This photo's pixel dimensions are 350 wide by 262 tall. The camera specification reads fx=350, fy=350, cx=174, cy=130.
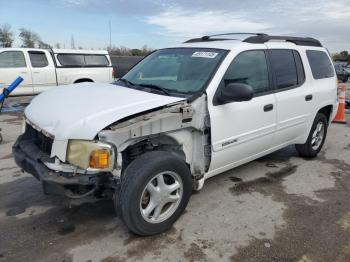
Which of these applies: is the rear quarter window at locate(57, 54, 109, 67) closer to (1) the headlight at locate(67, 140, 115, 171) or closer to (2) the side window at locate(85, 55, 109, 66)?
(2) the side window at locate(85, 55, 109, 66)

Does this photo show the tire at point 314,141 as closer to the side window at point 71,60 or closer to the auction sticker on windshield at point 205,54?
the auction sticker on windshield at point 205,54

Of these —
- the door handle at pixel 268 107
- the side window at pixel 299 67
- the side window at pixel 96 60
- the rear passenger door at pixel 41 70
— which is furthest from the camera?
the side window at pixel 96 60

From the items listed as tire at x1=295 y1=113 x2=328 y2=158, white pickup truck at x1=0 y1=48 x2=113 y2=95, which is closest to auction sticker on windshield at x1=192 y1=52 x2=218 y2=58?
tire at x1=295 y1=113 x2=328 y2=158

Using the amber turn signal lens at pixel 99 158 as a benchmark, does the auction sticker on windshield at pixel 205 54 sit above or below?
above

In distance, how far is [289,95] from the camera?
459cm

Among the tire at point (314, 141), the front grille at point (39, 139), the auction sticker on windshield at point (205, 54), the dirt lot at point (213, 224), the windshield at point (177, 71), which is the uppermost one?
the auction sticker on windshield at point (205, 54)

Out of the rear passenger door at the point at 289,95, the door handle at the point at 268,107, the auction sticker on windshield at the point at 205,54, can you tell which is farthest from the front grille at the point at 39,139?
the rear passenger door at the point at 289,95

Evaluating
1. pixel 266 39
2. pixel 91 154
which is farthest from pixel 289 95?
pixel 91 154

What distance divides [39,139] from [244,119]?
2.21 m

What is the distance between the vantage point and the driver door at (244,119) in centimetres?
370

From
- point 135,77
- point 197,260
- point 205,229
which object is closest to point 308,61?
point 135,77

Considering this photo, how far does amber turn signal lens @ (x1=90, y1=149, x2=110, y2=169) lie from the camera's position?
2809 millimetres

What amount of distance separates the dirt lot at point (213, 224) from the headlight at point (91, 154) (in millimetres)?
796

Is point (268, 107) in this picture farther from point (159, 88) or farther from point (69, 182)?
point (69, 182)
